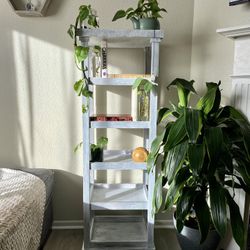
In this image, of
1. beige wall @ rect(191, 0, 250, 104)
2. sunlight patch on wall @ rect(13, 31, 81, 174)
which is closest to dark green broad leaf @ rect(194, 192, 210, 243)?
beige wall @ rect(191, 0, 250, 104)

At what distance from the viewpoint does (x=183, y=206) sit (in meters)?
1.30

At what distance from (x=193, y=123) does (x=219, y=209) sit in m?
0.41

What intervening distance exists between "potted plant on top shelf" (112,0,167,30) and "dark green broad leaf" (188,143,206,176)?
0.90 m

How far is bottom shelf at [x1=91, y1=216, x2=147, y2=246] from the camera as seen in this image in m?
1.90

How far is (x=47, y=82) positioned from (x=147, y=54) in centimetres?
86

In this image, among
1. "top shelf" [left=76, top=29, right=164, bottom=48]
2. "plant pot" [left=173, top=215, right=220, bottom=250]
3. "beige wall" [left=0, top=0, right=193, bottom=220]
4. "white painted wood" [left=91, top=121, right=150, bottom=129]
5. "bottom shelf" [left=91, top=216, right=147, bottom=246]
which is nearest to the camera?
"plant pot" [left=173, top=215, right=220, bottom=250]

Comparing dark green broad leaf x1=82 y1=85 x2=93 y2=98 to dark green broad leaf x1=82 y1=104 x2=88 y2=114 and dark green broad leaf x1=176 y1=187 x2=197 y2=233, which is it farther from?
dark green broad leaf x1=176 y1=187 x2=197 y2=233

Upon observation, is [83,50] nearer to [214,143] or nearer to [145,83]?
[145,83]

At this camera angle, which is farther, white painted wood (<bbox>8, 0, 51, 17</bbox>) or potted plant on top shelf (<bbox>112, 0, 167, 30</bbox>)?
white painted wood (<bbox>8, 0, 51, 17</bbox>)

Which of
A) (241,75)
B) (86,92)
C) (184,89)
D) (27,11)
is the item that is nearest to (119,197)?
(86,92)

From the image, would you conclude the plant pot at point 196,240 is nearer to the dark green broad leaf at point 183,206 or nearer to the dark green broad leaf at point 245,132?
the dark green broad leaf at point 183,206

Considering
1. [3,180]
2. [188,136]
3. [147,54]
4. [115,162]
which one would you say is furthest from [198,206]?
[3,180]

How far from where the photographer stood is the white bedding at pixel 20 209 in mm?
1356

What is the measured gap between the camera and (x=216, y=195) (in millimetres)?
1194
